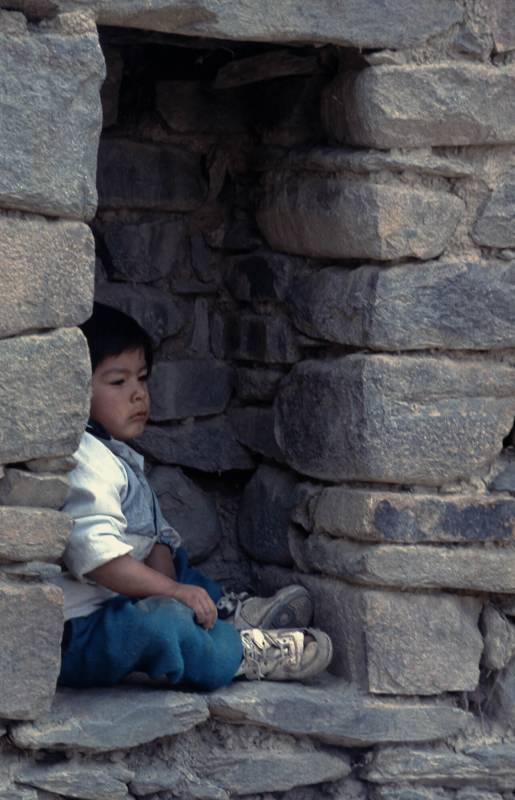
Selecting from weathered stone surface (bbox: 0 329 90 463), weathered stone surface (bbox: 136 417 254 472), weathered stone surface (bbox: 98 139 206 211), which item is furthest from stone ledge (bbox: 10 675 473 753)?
weathered stone surface (bbox: 98 139 206 211)

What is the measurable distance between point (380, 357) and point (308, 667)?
70 cm

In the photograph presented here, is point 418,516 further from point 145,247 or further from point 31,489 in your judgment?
point 145,247

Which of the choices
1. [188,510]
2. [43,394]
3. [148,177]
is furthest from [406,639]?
[148,177]

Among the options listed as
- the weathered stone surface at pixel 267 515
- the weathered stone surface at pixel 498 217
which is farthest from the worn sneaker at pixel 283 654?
the weathered stone surface at pixel 498 217

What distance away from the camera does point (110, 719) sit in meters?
3.19

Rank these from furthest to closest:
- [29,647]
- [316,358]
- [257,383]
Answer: [257,383] → [316,358] → [29,647]

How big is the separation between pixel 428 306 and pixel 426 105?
419mm

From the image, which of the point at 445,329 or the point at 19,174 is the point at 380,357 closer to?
the point at 445,329

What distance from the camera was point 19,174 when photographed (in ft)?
9.49

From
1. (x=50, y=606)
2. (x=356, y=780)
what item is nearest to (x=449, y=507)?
(x=356, y=780)

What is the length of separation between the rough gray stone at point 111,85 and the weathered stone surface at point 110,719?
1.39 m

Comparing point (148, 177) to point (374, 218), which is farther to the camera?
point (148, 177)

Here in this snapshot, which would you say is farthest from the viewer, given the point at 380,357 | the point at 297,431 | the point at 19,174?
the point at 297,431

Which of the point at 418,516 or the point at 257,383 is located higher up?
the point at 257,383
